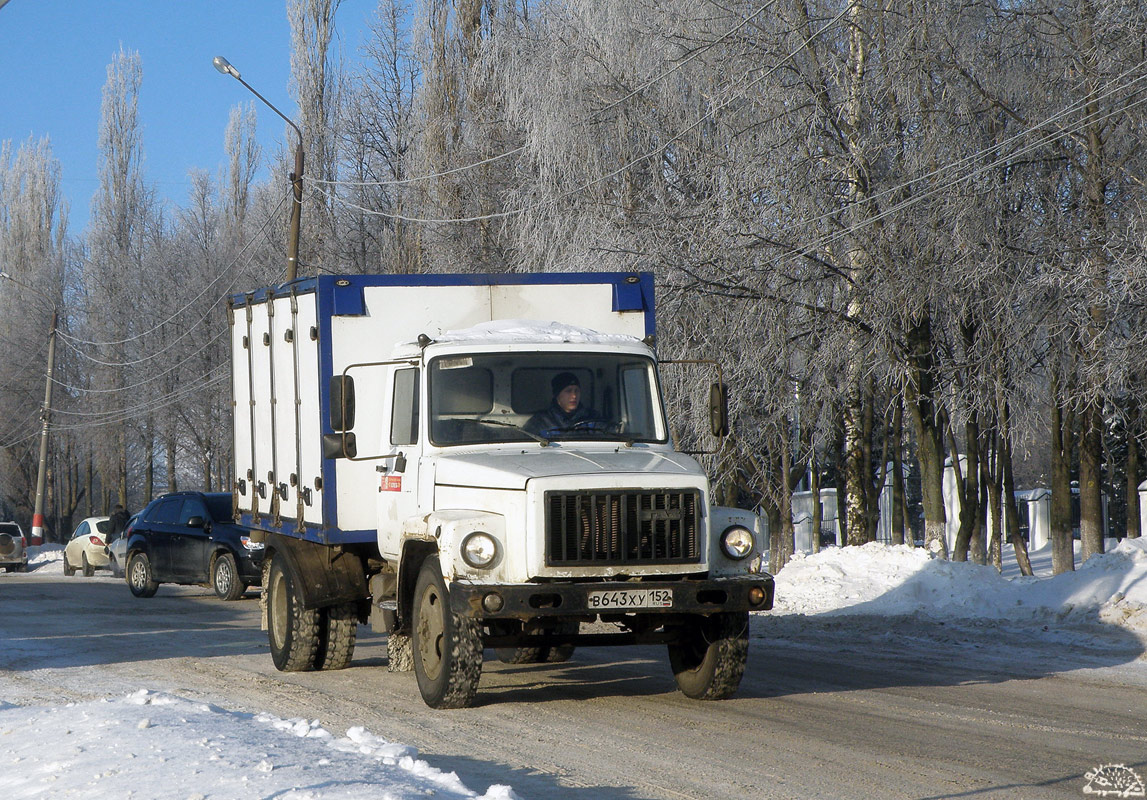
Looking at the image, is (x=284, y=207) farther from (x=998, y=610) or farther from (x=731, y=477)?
(x=998, y=610)

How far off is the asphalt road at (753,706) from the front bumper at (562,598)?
2.41ft

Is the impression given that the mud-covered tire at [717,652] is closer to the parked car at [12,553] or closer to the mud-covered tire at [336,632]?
the mud-covered tire at [336,632]

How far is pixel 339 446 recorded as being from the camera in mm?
9477

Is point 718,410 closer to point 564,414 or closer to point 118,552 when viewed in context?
point 564,414

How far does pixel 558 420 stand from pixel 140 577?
14727 millimetres

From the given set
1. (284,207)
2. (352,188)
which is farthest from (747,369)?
(284,207)

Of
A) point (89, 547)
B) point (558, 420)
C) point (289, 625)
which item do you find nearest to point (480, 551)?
point (558, 420)

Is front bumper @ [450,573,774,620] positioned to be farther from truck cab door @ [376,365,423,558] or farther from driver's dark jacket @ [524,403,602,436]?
driver's dark jacket @ [524,403,602,436]

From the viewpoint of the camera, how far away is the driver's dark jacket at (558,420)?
9.26m

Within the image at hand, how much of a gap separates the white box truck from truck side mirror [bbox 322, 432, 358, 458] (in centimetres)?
2

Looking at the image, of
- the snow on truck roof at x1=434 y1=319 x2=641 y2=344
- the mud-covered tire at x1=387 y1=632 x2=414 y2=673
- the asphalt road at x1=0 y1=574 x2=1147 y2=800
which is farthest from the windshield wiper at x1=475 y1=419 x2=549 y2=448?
the mud-covered tire at x1=387 y1=632 x2=414 y2=673

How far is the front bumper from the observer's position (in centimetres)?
809

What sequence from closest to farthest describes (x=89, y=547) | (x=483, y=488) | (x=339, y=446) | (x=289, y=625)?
(x=483, y=488) → (x=339, y=446) → (x=289, y=625) → (x=89, y=547)

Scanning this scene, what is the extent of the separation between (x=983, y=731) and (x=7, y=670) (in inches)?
339
